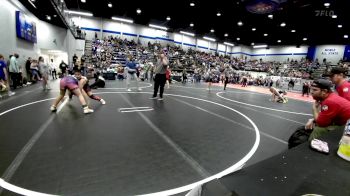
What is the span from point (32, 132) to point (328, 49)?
1511 inches

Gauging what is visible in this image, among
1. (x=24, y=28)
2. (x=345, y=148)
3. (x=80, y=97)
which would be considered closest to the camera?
(x=345, y=148)

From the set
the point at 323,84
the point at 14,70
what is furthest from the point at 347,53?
the point at 14,70

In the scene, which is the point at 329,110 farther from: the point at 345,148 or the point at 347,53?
the point at 347,53

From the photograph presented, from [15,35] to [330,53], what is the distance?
38047mm

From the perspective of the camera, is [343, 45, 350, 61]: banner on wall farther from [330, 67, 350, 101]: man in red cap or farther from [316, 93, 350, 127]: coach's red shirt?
[316, 93, 350, 127]: coach's red shirt

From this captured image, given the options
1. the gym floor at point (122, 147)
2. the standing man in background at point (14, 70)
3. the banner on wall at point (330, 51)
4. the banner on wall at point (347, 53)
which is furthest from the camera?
the banner on wall at point (330, 51)

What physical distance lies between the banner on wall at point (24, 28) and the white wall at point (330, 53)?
37.2m

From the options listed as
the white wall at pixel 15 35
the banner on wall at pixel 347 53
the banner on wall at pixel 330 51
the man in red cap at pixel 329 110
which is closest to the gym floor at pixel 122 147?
the man in red cap at pixel 329 110

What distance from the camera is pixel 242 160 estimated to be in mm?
2648

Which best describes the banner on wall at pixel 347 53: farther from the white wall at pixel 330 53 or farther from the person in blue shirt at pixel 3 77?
the person in blue shirt at pixel 3 77

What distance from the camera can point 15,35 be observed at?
1011 cm

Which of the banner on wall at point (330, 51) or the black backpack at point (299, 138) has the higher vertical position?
the banner on wall at point (330, 51)

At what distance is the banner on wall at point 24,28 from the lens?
397 inches

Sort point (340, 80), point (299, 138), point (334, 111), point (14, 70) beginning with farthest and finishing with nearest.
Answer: point (14, 70)
point (340, 80)
point (299, 138)
point (334, 111)
